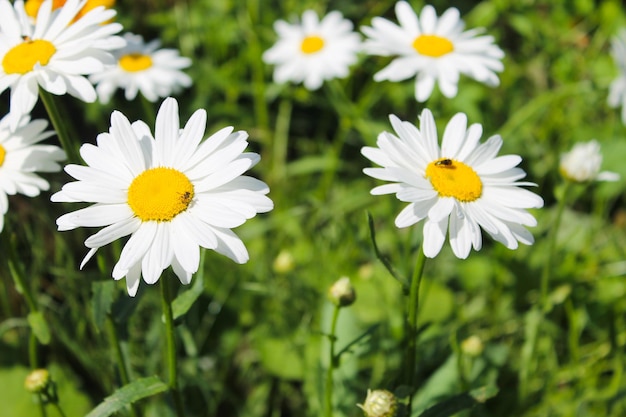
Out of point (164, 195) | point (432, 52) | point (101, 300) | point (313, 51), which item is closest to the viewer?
point (164, 195)

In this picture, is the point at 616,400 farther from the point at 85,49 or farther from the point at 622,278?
the point at 85,49

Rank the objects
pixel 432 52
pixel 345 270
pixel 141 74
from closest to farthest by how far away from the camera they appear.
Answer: pixel 432 52
pixel 141 74
pixel 345 270

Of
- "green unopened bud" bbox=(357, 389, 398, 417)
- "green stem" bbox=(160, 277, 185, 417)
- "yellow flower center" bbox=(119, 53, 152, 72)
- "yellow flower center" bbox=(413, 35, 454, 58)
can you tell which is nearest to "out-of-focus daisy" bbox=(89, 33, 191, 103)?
"yellow flower center" bbox=(119, 53, 152, 72)

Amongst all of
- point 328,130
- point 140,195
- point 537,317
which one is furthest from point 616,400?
point 328,130

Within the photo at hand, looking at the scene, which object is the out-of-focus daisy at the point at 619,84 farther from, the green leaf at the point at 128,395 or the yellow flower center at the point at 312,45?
the green leaf at the point at 128,395

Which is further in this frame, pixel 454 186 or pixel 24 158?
pixel 24 158

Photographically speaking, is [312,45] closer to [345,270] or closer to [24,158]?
[345,270]

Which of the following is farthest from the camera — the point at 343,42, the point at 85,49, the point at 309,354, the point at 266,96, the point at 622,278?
the point at 266,96

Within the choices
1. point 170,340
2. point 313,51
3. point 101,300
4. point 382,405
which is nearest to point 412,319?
point 382,405
